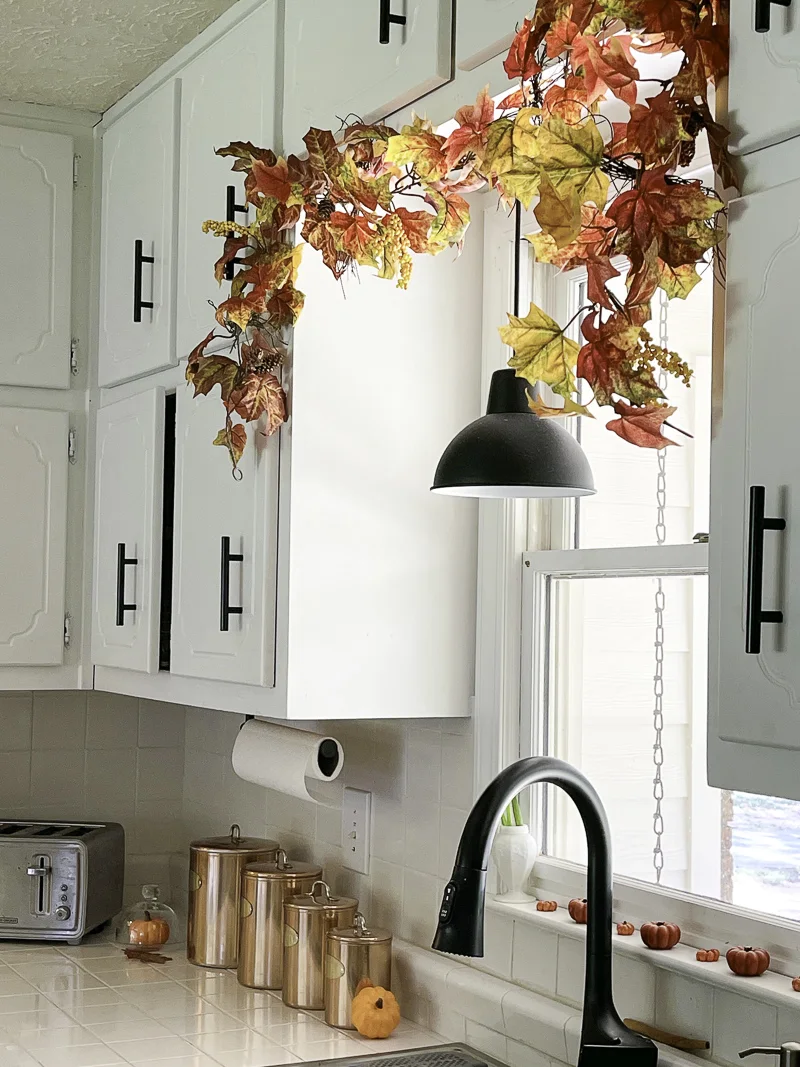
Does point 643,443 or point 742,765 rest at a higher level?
point 643,443

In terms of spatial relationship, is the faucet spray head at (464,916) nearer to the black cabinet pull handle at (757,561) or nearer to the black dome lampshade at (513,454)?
the black dome lampshade at (513,454)

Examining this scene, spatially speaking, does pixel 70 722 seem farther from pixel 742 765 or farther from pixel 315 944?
pixel 742 765

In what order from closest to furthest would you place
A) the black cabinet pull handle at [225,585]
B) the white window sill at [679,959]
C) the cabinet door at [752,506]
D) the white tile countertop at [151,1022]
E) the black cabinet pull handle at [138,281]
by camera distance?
1. the cabinet door at [752,506]
2. the white window sill at [679,959]
3. the white tile countertop at [151,1022]
4. the black cabinet pull handle at [225,585]
5. the black cabinet pull handle at [138,281]

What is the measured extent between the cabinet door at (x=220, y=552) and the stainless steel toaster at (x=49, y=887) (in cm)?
66

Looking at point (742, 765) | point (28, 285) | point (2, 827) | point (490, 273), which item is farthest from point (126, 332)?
point (742, 765)

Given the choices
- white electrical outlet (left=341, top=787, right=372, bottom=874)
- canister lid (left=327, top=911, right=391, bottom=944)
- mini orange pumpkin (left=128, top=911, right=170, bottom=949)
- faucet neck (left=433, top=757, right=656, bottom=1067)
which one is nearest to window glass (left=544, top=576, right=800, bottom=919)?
A: faucet neck (left=433, top=757, right=656, bottom=1067)

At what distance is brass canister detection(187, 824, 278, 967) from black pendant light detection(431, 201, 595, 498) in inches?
45.2

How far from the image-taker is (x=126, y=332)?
8.59 ft

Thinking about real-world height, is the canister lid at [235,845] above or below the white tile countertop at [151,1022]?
above

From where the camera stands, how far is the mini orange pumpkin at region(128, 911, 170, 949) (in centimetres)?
262

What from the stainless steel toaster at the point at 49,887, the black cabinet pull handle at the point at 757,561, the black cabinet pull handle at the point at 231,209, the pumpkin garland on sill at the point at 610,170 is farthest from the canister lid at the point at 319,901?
the black cabinet pull handle at the point at 757,561

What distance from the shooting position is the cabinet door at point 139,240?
8.00ft

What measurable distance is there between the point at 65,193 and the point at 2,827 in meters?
1.33

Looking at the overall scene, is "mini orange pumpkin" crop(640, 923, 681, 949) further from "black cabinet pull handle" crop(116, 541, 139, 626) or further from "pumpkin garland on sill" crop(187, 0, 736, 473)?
"black cabinet pull handle" crop(116, 541, 139, 626)
